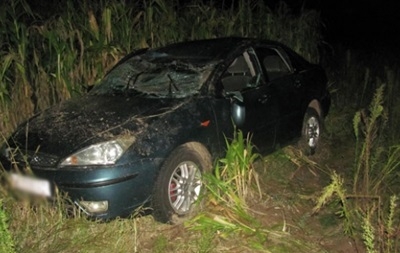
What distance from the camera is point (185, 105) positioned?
146 inches

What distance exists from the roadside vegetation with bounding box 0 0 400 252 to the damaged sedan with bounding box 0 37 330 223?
0.17m

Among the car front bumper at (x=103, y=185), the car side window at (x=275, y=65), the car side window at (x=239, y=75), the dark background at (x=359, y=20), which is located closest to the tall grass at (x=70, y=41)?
the car side window at (x=239, y=75)

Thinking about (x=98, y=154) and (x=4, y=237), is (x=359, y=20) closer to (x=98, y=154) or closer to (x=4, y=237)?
(x=98, y=154)

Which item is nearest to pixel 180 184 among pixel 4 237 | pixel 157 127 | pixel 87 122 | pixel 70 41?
pixel 157 127

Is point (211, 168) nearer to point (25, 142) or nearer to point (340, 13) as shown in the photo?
point (25, 142)

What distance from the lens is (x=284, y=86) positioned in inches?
188

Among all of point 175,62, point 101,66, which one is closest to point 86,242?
point 175,62

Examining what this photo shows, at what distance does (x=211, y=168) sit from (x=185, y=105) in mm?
616

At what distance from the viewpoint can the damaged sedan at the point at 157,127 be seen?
10.6 ft

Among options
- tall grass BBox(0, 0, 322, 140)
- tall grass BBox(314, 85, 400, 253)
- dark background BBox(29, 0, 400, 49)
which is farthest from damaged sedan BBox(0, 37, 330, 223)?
dark background BBox(29, 0, 400, 49)

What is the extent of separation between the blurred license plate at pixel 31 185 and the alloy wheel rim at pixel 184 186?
92cm

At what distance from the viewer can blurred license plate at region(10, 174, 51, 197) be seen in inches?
127

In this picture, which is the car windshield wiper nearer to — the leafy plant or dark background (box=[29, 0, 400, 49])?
the leafy plant

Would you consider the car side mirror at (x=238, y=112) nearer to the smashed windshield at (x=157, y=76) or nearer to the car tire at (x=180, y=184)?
the smashed windshield at (x=157, y=76)
